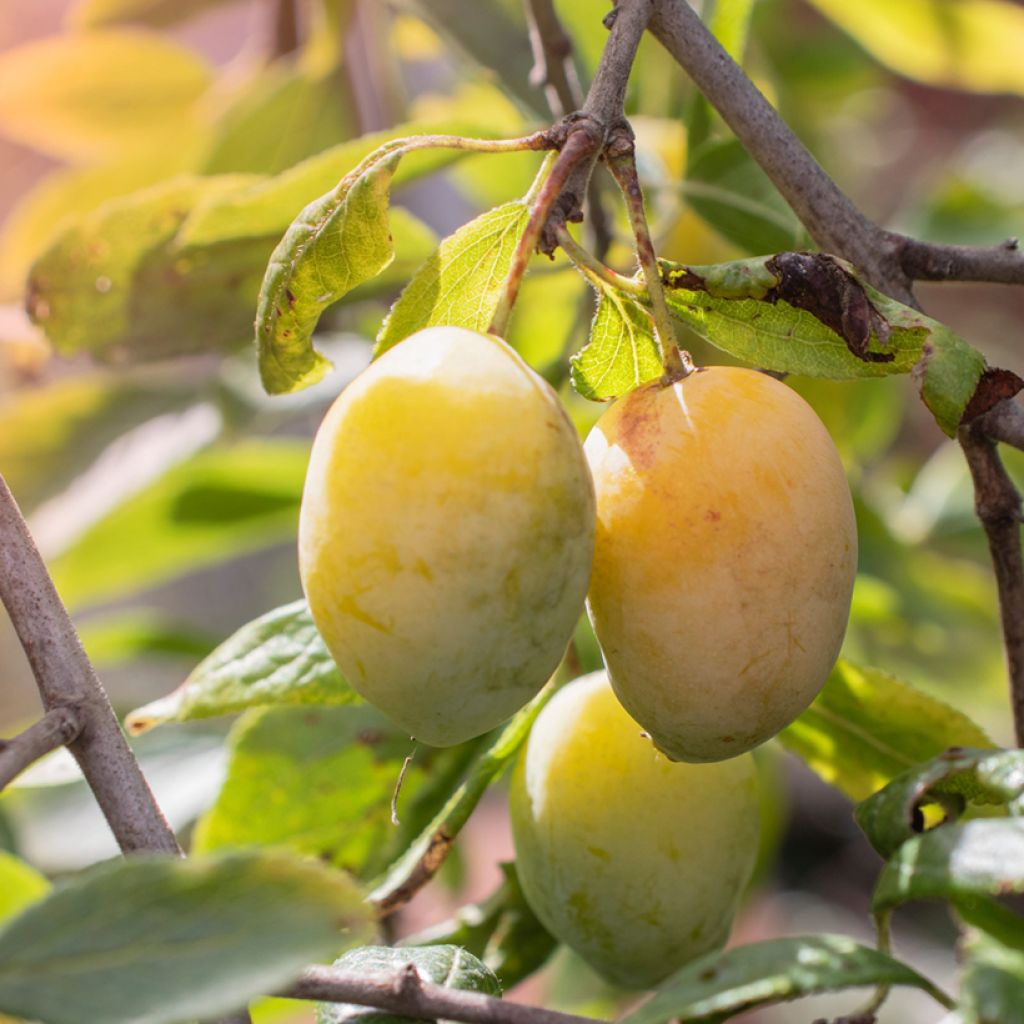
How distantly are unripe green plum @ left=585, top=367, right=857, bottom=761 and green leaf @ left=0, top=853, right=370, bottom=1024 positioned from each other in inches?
5.7

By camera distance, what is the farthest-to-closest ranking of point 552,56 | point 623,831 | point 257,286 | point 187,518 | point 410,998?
point 187,518
point 257,286
point 552,56
point 623,831
point 410,998

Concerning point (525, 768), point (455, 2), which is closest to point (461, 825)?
point (525, 768)

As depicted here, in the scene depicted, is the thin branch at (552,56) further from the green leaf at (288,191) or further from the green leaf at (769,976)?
the green leaf at (769,976)

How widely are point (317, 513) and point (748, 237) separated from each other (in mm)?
476

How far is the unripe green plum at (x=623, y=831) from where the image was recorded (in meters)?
0.62

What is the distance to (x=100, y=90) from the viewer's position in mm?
1245

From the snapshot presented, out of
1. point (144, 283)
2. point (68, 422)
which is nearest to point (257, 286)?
point (144, 283)

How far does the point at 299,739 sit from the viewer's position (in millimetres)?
793

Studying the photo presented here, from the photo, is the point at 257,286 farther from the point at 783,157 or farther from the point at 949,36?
the point at 949,36

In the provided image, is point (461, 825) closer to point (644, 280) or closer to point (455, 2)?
point (644, 280)

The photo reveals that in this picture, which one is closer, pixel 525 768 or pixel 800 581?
pixel 800 581

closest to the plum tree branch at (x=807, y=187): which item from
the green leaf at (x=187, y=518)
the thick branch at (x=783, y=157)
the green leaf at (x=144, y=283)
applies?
the thick branch at (x=783, y=157)

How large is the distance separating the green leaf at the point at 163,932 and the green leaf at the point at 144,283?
1.62 ft

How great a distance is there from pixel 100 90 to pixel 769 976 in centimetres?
111
